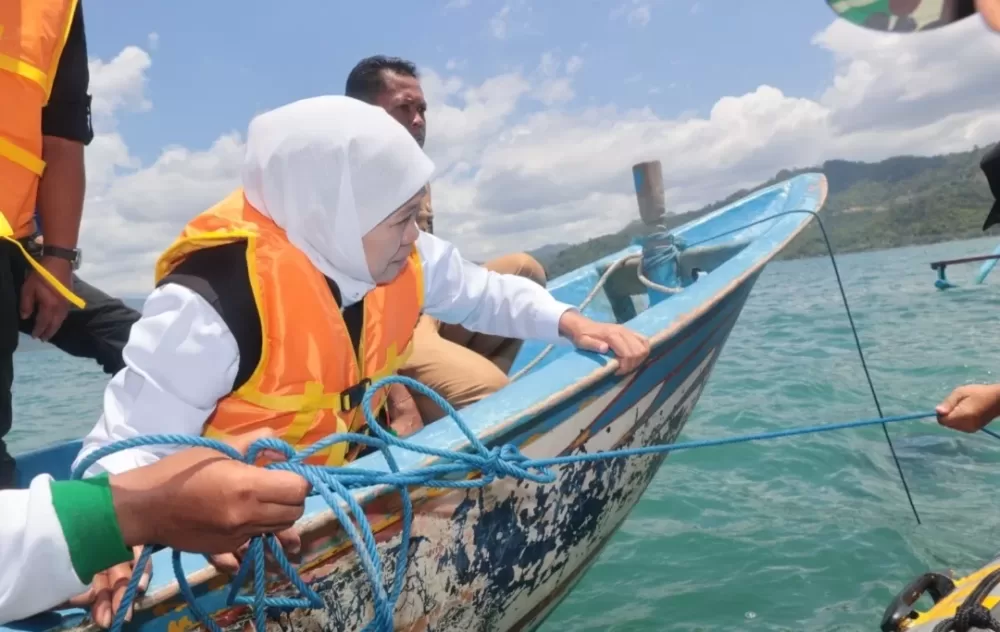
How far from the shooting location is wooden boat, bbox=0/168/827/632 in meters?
1.28

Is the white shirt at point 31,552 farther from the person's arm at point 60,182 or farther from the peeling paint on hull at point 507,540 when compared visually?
the person's arm at point 60,182

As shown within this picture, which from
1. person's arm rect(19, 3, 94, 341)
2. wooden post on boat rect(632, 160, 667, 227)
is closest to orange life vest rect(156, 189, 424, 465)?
person's arm rect(19, 3, 94, 341)

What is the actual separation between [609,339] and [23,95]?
1810 millimetres

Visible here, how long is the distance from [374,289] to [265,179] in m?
0.40

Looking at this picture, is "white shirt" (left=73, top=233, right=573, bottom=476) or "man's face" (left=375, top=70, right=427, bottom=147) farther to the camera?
"man's face" (left=375, top=70, right=427, bottom=147)

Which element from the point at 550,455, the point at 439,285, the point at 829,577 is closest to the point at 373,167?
the point at 439,285

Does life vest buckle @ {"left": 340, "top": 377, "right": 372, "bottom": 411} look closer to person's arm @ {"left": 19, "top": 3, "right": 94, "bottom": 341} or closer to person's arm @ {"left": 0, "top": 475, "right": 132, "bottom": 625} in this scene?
person's arm @ {"left": 0, "top": 475, "right": 132, "bottom": 625}

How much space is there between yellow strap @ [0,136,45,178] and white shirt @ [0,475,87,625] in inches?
54.6

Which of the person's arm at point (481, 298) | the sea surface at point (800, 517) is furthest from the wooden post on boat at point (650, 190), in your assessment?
the person's arm at point (481, 298)

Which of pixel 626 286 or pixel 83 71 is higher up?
pixel 83 71

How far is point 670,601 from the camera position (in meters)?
2.60

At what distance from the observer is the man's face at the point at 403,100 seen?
3.10m

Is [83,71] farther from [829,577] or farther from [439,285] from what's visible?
[829,577]

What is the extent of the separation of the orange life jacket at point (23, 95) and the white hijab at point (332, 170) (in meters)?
Answer: 0.79
